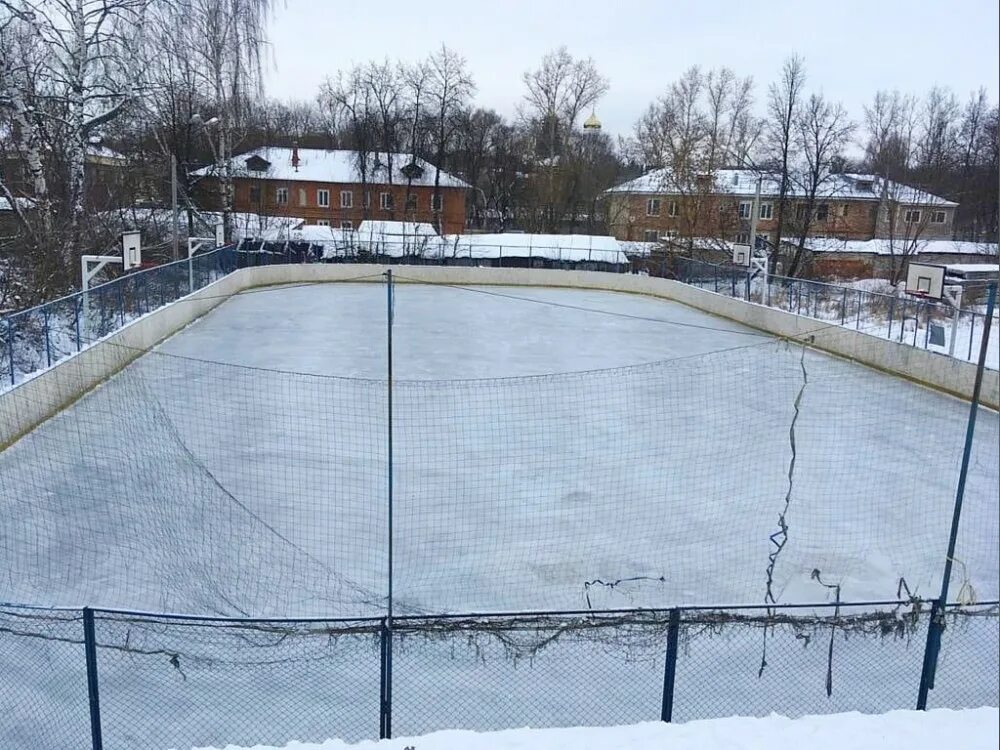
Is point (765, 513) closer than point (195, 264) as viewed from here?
Yes

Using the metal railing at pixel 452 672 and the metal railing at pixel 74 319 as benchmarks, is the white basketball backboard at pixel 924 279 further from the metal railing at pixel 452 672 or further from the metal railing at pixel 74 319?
the metal railing at pixel 74 319

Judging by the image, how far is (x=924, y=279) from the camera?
1341 cm

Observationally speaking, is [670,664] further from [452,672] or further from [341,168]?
[341,168]

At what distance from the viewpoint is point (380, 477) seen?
28.1 feet

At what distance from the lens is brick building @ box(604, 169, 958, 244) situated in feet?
106

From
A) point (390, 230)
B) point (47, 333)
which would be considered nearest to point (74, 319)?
point (47, 333)

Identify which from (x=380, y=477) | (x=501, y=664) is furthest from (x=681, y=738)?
(x=380, y=477)

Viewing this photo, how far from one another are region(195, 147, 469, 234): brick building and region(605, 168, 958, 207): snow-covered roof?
10.8 meters

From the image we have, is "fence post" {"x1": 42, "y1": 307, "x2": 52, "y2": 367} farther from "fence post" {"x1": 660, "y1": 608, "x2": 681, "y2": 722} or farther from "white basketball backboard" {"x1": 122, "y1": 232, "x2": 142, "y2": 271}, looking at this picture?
"fence post" {"x1": 660, "y1": 608, "x2": 681, "y2": 722}

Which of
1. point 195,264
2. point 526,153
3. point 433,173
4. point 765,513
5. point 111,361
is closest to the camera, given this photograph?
point 765,513

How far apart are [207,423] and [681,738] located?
761 centimetres

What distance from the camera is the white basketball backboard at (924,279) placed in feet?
41.4

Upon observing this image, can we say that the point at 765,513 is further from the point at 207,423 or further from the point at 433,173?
the point at 433,173

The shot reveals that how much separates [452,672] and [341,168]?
139ft
